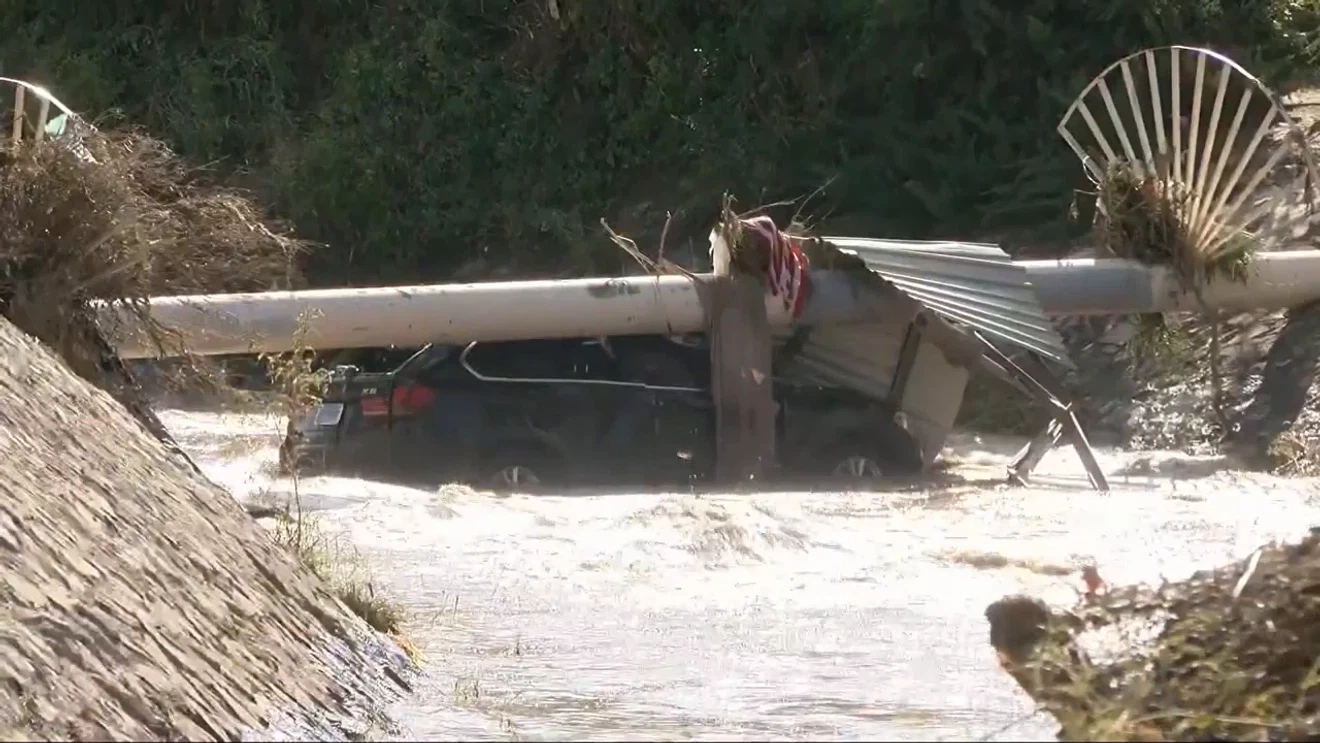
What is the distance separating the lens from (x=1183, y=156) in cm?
1662

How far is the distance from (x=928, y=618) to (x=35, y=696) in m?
5.26

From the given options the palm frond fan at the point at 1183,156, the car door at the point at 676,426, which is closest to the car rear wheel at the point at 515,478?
the car door at the point at 676,426

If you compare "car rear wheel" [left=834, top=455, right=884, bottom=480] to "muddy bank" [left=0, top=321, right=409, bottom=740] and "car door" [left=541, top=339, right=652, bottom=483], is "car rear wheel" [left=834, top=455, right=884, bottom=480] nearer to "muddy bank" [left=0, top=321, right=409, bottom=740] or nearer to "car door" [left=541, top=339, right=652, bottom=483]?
"car door" [left=541, top=339, right=652, bottom=483]

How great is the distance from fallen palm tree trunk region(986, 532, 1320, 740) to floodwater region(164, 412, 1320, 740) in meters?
0.15

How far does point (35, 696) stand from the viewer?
5125 millimetres

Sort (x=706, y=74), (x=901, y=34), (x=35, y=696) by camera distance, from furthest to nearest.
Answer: (x=706, y=74) → (x=901, y=34) → (x=35, y=696)

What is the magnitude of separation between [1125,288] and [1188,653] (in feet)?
36.9

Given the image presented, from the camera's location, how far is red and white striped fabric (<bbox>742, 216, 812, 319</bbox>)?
48.3 feet

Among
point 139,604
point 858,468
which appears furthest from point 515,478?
point 139,604

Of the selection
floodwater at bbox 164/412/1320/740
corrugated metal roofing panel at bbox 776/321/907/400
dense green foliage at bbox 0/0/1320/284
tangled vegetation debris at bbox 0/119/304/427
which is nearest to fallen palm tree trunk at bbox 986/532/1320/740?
floodwater at bbox 164/412/1320/740

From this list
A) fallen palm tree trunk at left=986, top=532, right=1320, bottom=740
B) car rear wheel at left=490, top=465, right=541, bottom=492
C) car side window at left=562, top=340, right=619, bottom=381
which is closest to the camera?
fallen palm tree trunk at left=986, top=532, right=1320, bottom=740

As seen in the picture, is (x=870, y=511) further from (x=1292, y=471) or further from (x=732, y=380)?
(x=1292, y=471)

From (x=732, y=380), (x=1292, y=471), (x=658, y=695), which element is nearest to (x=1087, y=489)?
(x=1292, y=471)

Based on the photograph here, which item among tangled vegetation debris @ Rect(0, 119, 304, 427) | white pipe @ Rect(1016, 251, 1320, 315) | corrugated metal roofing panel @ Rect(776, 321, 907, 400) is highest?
white pipe @ Rect(1016, 251, 1320, 315)
